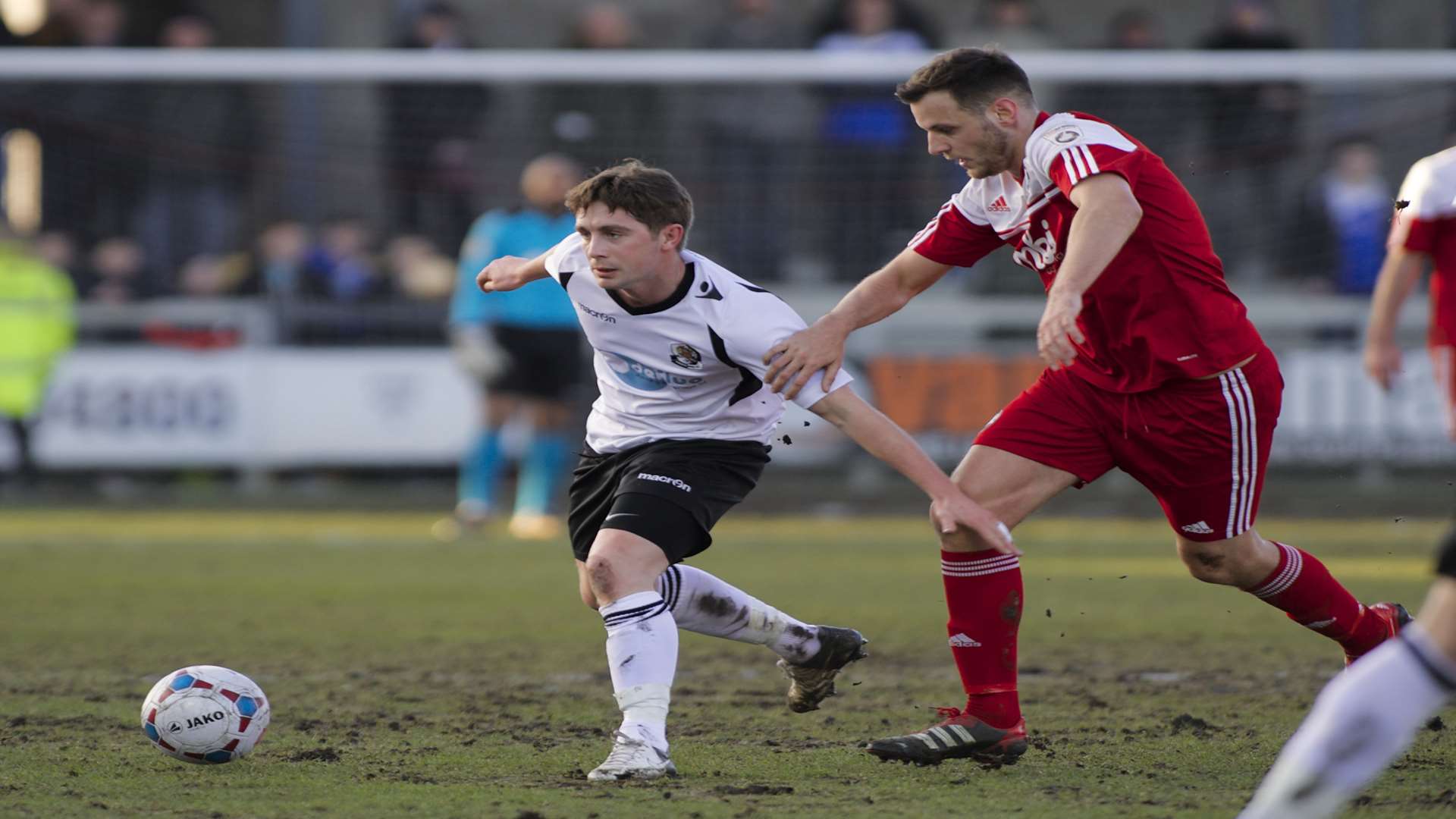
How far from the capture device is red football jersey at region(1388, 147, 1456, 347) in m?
5.64

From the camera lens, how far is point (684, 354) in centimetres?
496

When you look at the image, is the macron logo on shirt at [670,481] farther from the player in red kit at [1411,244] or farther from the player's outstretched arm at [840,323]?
the player in red kit at [1411,244]

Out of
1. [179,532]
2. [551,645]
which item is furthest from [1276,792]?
[179,532]

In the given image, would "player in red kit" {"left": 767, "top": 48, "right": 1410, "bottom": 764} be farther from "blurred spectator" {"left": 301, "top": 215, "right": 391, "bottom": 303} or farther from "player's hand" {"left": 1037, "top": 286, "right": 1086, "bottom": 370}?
"blurred spectator" {"left": 301, "top": 215, "right": 391, "bottom": 303}

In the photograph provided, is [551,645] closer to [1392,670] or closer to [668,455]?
[668,455]

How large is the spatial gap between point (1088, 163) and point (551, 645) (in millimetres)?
3427

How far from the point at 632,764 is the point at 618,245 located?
134 centimetres

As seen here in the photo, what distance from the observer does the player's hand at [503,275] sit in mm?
5422

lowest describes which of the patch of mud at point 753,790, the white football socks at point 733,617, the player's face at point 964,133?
the patch of mud at point 753,790

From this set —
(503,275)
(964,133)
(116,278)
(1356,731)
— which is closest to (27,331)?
(116,278)

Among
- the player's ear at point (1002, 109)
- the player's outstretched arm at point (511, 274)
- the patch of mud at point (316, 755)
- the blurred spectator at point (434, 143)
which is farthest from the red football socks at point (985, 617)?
the blurred spectator at point (434, 143)

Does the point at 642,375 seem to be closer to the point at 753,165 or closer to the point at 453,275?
the point at 753,165

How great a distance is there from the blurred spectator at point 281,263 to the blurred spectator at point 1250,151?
724 centimetres

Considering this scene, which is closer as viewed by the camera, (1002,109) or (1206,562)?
(1002,109)
